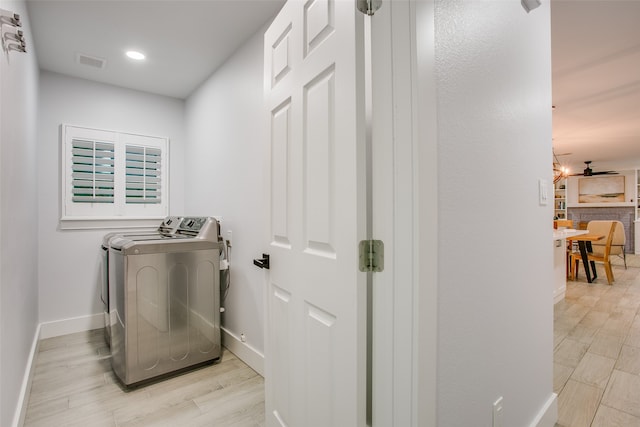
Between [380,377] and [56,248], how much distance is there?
11.3ft

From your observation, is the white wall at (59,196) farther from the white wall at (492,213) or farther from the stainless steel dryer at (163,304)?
the white wall at (492,213)

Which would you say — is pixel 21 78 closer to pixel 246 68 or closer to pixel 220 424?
pixel 246 68

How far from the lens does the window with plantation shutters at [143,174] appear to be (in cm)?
334

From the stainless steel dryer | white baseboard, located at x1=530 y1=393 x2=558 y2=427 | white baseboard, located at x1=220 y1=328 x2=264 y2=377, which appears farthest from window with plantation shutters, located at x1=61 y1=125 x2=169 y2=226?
white baseboard, located at x1=530 y1=393 x2=558 y2=427

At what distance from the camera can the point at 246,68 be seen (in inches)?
94.5

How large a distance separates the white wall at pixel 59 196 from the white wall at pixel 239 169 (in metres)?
0.97

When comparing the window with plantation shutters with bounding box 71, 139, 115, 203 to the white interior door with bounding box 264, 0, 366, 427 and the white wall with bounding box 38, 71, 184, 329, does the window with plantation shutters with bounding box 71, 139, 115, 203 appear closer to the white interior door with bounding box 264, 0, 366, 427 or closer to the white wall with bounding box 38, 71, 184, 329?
the white wall with bounding box 38, 71, 184, 329

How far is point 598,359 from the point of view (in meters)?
2.34

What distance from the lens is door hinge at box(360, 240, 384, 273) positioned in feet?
3.00

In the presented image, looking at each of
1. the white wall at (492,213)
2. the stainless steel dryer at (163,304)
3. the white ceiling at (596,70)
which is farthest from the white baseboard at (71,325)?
the white ceiling at (596,70)

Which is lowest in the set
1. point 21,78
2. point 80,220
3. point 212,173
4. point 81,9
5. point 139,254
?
point 139,254

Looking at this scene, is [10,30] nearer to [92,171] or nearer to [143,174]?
[92,171]

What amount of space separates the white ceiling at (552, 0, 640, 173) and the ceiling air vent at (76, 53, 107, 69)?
3.69m

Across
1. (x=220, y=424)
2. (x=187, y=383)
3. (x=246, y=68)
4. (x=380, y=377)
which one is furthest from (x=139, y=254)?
(x=380, y=377)
